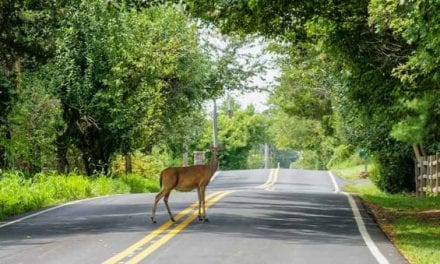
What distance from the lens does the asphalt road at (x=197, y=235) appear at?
10.9 meters

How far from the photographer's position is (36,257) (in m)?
10.9

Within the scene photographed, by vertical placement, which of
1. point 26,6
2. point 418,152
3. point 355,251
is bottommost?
point 355,251

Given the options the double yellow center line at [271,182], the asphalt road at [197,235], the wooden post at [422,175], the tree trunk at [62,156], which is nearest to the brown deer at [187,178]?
the asphalt road at [197,235]

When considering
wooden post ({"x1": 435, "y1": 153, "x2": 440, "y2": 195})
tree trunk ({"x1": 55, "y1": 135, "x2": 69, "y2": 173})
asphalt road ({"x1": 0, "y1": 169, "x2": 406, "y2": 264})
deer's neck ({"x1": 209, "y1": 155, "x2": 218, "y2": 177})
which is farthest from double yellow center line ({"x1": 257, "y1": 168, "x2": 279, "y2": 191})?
deer's neck ({"x1": 209, "y1": 155, "x2": 218, "y2": 177})

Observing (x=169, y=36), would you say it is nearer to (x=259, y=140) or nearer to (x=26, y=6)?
(x=26, y=6)

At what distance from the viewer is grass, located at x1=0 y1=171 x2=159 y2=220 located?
63.5 ft

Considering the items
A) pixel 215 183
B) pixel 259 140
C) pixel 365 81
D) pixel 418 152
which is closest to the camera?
pixel 365 81

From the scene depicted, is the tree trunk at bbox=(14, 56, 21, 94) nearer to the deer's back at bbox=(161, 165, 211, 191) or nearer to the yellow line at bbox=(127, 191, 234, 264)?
the yellow line at bbox=(127, 191, 234, 264)

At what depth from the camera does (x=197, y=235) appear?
43.1 ft

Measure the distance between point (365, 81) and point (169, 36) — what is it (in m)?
17.8

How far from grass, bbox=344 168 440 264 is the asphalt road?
0.34 meters

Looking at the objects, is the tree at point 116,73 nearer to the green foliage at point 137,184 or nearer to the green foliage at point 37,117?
the green foliage at point 37,117

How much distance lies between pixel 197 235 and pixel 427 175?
1869 cm

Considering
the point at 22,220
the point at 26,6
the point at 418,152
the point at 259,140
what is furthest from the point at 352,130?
the point at 259,140
